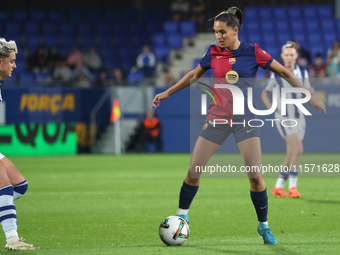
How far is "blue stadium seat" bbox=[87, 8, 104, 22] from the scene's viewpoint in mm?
26562

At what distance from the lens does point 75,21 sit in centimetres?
2630

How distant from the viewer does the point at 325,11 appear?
979 inches

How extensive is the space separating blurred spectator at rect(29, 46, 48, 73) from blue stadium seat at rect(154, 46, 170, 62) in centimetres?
474

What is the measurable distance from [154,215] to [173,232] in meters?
2.04

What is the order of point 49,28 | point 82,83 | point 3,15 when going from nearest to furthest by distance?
point 82,83 → point 49,28 → point 3,15

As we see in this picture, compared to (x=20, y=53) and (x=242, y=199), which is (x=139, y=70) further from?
(x=242, y=199)

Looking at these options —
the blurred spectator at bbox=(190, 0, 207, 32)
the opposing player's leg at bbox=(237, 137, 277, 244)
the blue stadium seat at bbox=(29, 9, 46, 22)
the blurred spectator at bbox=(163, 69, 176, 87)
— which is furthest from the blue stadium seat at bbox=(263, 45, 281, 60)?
the opposing player's leg at bbox=(237, 137, 277, 244)

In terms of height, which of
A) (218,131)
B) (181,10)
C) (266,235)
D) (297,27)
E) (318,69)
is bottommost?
(266,235)

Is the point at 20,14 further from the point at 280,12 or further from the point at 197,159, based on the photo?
the point at 197,159

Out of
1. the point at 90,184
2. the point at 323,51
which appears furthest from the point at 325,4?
the point at 90,184

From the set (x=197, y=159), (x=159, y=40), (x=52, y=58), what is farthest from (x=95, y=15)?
(x=197, y=159)

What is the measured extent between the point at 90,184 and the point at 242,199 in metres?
3.67

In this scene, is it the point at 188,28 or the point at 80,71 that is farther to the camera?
the point at 188,28

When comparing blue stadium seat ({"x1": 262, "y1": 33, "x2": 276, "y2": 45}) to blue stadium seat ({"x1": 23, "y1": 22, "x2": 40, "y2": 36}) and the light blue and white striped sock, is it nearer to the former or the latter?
blue stadium seat ({"x1": 23, "y1": 22, "x2": 40, "y2": 36})
